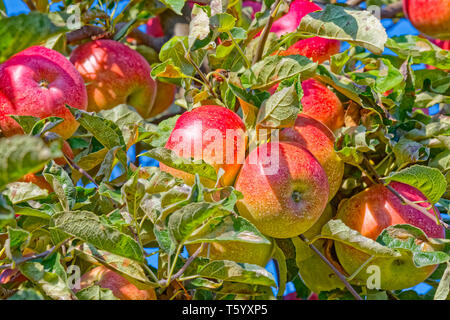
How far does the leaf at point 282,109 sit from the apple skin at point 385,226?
25 centimetres

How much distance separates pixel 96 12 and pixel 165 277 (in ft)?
2.63

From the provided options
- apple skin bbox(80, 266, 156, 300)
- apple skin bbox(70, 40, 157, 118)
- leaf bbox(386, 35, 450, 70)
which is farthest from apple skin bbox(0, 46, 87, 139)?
leaf bbox(386, 35, 450, 70)

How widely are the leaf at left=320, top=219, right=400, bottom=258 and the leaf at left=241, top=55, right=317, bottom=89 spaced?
0.89 feet

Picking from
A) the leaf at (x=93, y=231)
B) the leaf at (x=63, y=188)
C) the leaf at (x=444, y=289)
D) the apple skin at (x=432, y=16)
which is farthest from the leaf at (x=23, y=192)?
the apple skin at (x=432, y=16)

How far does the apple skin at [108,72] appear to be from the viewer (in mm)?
1461

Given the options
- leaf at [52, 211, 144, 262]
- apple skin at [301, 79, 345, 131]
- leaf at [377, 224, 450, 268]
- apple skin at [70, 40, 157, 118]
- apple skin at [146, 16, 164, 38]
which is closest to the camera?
leaf at [52, 211, 144, 262]

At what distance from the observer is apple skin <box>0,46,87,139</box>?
118 centimetres

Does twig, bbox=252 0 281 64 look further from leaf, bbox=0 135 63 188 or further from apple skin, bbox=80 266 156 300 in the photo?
leaf, bbox=0 135 63 188

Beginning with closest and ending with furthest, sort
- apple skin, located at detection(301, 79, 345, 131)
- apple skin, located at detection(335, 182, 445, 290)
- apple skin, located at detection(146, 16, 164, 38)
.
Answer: apple skin, located at detection(335, 182, 445, 290), apple skin, located at detection(301, 79, 345, 131), apple skin, located at detection(146, 16, 164, 38)

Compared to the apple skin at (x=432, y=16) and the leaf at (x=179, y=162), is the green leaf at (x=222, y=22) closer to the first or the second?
the leaf at (x=179, y=162)

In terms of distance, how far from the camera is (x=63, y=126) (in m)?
1.22
